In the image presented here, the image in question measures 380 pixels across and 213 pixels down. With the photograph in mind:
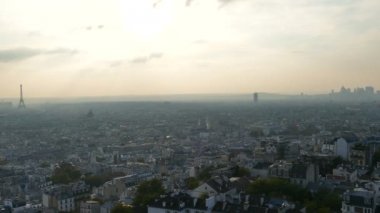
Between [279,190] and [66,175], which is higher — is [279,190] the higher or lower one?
the higher one

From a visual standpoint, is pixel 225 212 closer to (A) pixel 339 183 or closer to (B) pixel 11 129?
(A) pixel 339 183

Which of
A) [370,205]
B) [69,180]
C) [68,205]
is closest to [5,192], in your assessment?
[69,180]

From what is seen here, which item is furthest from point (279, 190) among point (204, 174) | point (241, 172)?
point (204, 174)

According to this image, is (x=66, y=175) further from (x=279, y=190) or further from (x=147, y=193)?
(x=279, y=190)

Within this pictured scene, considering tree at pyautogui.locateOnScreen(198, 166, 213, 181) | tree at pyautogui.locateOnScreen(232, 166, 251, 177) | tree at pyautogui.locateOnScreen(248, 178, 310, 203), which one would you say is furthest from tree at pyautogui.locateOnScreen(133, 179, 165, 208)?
tree at pyautogui.locateOnScreen(232, 166, 251, 177)

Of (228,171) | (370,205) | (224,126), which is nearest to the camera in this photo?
(370,205)

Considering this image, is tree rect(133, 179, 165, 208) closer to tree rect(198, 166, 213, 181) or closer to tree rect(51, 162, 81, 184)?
tree rect(198, 166, 213, 181)

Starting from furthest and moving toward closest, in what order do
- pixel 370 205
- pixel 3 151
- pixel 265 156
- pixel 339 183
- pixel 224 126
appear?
1. pixel 224 126
2. pixel 3 151
3. pixel 265 156
4. pixel 339 183
5. pixel 370 205

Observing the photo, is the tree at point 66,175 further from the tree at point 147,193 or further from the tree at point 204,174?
the tree at point 147,193
